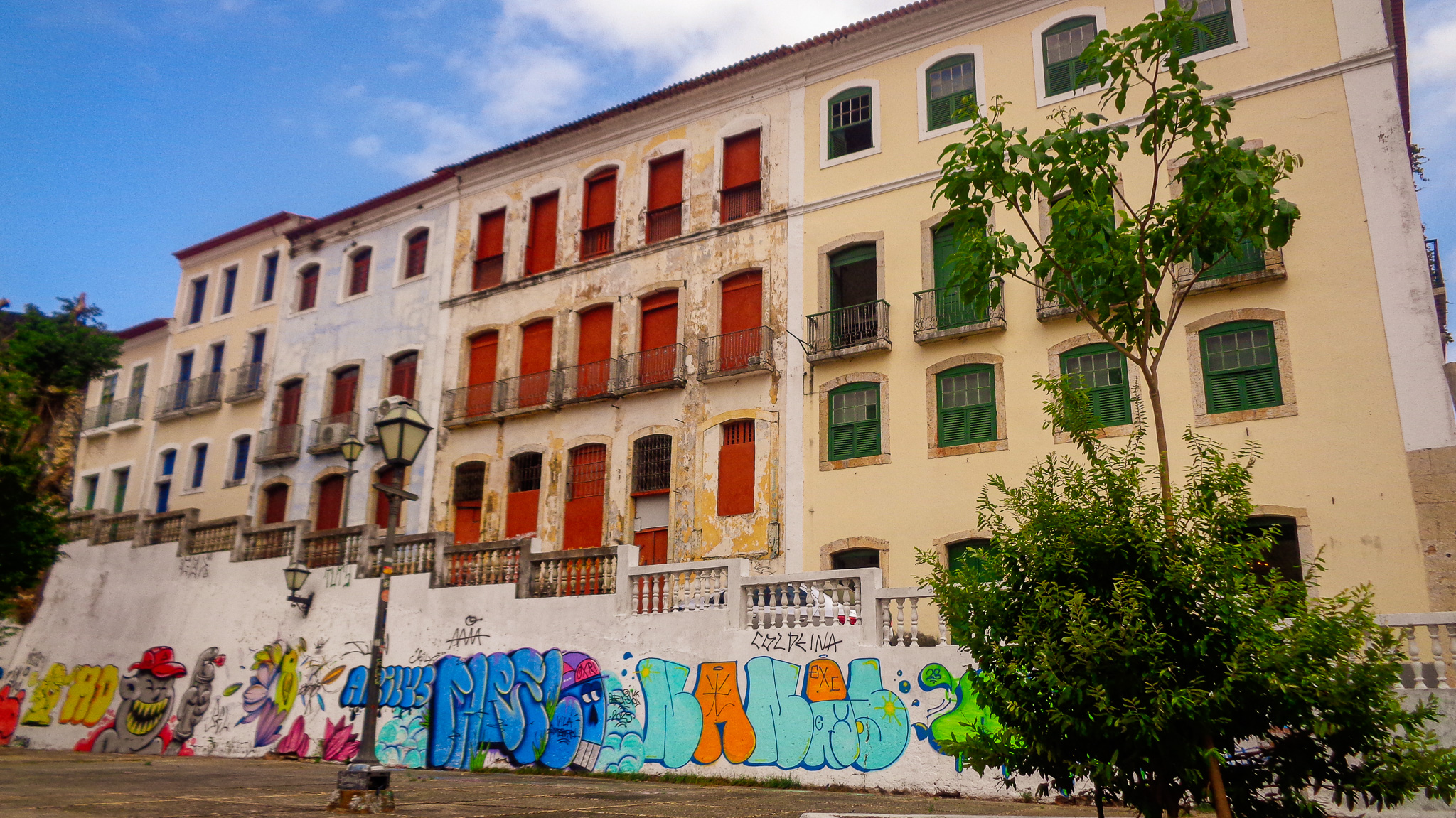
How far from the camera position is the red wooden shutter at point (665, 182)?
23141 millimetres

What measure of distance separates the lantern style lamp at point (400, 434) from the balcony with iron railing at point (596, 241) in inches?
531

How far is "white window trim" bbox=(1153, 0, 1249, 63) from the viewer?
680 inches

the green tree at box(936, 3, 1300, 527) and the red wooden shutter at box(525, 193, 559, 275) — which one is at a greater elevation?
the red wooden shutter at box(525, 193, 559, 275)

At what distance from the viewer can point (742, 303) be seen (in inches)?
839

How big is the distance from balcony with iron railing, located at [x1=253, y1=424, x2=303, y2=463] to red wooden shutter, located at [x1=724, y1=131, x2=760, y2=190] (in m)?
13.5

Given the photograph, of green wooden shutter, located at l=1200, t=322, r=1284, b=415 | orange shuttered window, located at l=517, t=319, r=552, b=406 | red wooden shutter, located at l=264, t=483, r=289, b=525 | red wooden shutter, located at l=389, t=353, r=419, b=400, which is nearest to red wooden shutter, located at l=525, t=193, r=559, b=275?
orange shuttered window, located at l=517, t=319, r=552, b=406

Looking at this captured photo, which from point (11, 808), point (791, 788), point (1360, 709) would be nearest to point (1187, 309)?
point (791, 788)

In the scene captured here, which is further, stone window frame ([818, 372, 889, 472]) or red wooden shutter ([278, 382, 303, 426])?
red wooden shutter ([278, 382, 303, 426])

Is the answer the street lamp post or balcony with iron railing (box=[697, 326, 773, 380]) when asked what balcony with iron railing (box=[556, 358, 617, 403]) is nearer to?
balcony with iron railing (box=[697, 326, 773, 380])

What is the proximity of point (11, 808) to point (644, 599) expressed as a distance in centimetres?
856

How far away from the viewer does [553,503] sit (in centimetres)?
2209

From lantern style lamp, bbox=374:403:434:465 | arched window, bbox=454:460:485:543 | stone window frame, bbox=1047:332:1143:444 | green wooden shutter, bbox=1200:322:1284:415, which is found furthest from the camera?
arched window, bbox=454:460:485:543

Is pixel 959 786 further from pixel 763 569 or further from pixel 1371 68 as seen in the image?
pixel 1371 68

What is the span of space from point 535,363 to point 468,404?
196cm
